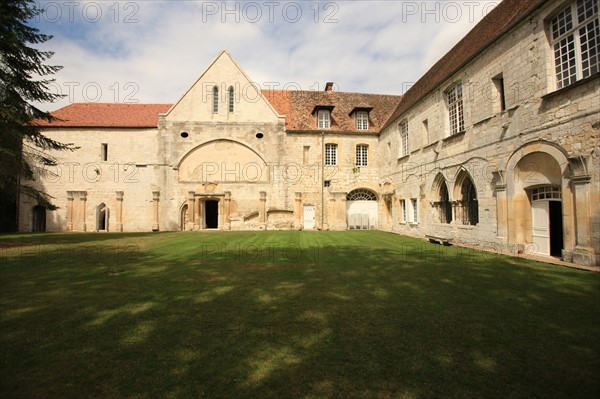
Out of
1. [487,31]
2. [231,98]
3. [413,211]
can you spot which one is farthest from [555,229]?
[231,98]

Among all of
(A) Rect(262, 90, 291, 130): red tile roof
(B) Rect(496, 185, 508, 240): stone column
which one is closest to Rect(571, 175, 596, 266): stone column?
(B) Rect(496, 185, 508, 240): stone column

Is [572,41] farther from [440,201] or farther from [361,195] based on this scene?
[361,195]

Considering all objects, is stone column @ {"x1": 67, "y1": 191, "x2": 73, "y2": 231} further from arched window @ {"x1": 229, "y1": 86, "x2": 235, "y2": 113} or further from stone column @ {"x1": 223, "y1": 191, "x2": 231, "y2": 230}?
arched window @ {"x1": 229, "y1": 86, "x2": 235, "y2": 113}

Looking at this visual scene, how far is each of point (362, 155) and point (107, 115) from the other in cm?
2030

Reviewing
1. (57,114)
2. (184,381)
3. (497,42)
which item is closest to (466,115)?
(497,42)

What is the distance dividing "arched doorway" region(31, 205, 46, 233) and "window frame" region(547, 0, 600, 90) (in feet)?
102

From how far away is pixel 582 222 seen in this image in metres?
8.59

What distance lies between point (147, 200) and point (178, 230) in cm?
333

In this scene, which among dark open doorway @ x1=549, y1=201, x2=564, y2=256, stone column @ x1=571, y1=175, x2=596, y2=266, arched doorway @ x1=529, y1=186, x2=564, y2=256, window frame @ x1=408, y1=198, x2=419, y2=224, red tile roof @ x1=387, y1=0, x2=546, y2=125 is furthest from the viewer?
window frame @ x1=408, y1=198, x2=419, y2=224

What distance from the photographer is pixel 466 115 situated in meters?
13.8

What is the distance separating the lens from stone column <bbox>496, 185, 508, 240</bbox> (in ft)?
37.7

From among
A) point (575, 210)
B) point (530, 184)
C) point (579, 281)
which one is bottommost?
point (579, 281)

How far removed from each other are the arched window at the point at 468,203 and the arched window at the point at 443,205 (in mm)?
1537

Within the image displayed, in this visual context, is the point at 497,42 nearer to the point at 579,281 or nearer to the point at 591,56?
the point at 591,56
